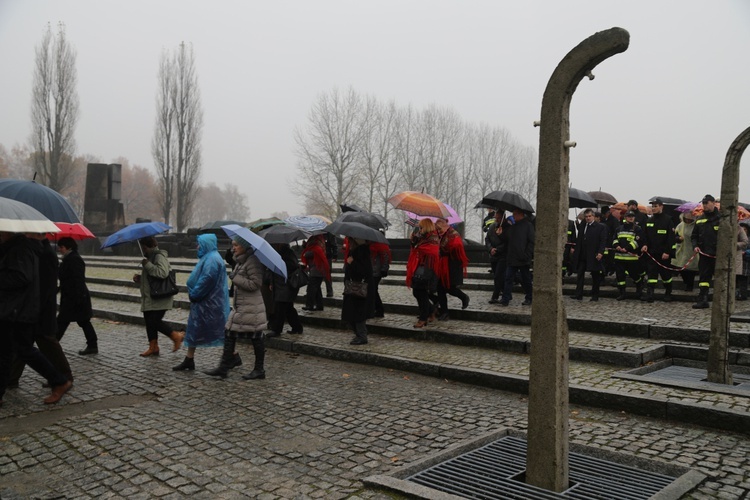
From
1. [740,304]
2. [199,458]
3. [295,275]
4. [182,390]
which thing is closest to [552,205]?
[199,458]

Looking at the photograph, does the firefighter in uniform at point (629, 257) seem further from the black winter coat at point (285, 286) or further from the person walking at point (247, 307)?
the person walking at point (247, 307)

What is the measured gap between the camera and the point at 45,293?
6.74 m

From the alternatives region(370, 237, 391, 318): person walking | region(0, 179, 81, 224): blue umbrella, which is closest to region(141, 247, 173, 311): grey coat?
region(0, 179, 81, 224): blue umbrella

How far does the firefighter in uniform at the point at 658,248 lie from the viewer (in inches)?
468

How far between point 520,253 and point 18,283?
26.8 ft

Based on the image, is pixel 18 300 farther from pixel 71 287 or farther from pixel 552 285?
pixel 552 285

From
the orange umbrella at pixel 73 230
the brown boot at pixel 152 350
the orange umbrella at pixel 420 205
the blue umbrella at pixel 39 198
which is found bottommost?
the brown boot at pixel 152 350

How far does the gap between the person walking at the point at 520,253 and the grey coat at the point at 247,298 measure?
17.7 feet

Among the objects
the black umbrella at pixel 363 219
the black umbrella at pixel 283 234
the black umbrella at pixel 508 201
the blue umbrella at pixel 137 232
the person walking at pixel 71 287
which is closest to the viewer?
the blue umbrella at pixel 137 232

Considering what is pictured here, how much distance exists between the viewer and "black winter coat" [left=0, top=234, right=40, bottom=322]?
613 centimetres

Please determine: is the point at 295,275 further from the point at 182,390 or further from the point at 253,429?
the point at 253,429

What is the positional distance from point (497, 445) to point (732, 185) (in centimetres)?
407

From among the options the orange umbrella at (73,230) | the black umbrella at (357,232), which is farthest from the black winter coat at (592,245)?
the orange umbrella at (73,230)

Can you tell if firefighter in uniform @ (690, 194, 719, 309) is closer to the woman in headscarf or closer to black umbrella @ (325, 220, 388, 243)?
the woman in headscarf
